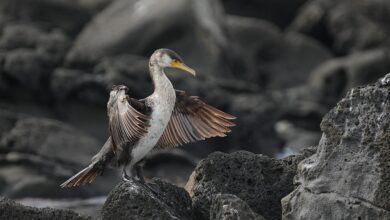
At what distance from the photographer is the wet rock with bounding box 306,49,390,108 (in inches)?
987

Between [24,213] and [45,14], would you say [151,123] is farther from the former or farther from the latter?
[45,14]

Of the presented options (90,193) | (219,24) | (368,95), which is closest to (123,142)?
(368,95)

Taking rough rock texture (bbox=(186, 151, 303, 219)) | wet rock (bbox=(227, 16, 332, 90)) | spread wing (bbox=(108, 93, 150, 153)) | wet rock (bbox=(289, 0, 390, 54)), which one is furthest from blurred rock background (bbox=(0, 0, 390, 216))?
rough rock texture (bbox=(186, 151, 303, 219))

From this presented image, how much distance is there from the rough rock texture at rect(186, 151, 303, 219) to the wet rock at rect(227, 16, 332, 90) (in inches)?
653

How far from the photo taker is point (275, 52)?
2738 cm

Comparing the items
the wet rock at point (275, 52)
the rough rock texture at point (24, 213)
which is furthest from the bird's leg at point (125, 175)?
the wet rock at point (275, 52)

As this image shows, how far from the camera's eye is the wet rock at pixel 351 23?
27847 millimetres

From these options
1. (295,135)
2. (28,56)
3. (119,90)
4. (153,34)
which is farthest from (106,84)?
(119,90)

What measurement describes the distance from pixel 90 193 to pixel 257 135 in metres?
4.23

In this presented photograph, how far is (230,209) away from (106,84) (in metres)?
11.4

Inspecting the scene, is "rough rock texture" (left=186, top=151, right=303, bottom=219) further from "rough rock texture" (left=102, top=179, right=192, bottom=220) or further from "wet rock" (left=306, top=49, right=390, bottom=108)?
"wet rock" (left=306, top=49, right=390, bottom=108)

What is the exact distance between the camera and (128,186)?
8977mm

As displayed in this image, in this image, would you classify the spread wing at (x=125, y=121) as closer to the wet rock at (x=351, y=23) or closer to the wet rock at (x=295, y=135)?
the wet rock at (x=295, y=135)

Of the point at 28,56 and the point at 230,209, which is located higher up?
the point at 28,56
